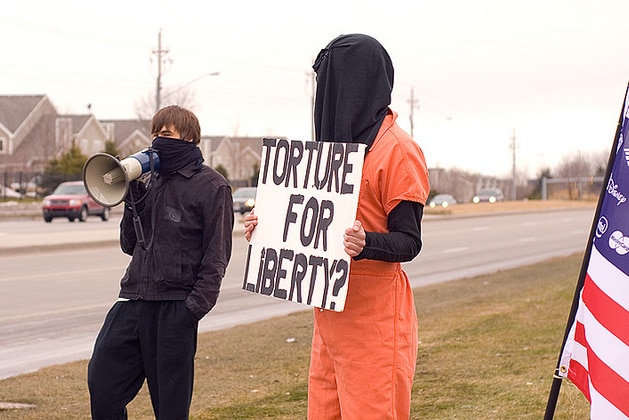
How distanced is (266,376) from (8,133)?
245 ft

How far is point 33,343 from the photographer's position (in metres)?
10.7

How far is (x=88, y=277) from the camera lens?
17.5 metres

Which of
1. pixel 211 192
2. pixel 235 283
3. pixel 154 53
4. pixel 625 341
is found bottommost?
pixel 235 283

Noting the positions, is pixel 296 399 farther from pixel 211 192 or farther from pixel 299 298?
pixel 299 298

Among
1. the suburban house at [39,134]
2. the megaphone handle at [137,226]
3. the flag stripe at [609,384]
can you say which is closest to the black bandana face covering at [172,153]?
the megaphone handle at [137,226]

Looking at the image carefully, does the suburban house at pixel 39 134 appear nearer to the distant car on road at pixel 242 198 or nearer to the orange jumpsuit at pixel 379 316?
the distant car on road at pixel 242 198

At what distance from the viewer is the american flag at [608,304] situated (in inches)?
150

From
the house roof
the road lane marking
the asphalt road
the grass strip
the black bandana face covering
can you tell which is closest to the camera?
the black bandana face covering

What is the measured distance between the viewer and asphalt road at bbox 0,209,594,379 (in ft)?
35.9

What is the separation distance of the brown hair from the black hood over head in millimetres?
1436

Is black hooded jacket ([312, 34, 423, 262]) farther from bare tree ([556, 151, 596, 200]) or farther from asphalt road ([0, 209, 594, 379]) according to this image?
bare tree ([556, 151, 596, 200])

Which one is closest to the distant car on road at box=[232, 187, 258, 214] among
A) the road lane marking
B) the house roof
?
the road lane marking

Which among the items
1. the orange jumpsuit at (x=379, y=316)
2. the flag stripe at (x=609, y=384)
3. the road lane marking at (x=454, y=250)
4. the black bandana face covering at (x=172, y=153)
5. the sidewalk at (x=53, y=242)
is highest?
the black bandana face covering at (x=172, y=153)

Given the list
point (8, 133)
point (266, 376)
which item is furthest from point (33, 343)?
point (8, 133)
